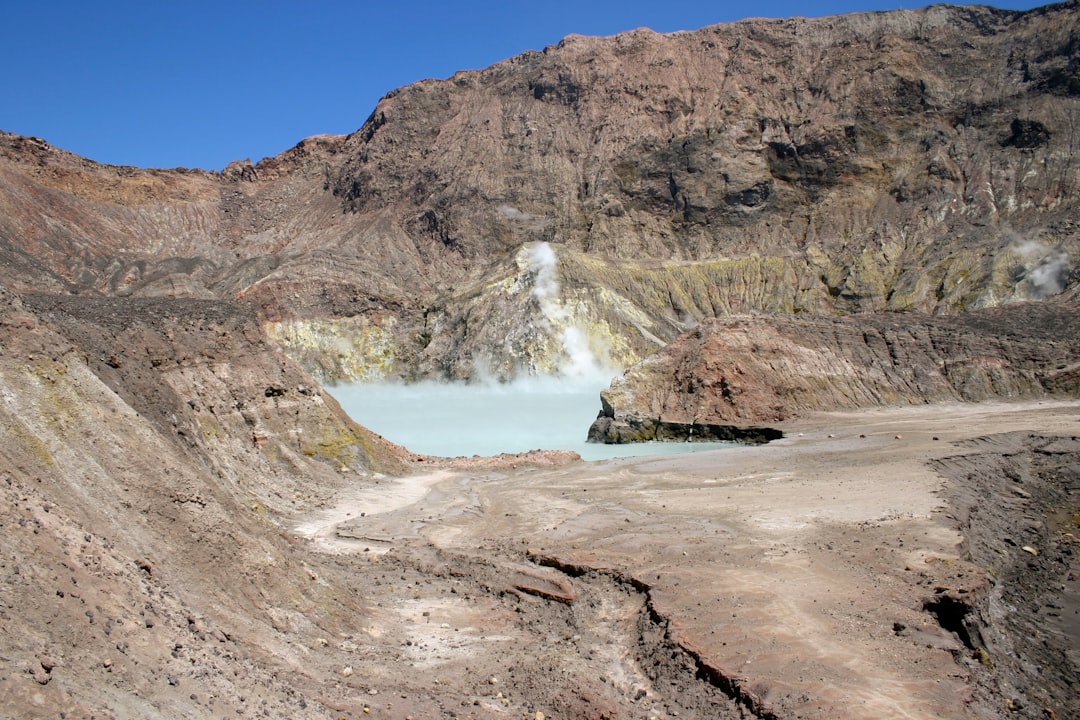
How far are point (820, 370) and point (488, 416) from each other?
1852 cm

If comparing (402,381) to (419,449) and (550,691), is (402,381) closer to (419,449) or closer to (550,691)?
(419,449)

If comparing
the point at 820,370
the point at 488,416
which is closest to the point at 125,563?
the point at 820,370

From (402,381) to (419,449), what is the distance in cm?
2883

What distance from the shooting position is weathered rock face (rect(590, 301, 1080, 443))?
40.6m

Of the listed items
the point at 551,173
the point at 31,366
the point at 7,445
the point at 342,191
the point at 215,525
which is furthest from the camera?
the point at 342,191

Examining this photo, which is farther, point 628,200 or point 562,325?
point 628,200

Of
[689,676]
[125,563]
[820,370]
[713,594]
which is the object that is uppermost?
[820,370]

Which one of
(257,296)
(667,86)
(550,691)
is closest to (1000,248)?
(667,86)

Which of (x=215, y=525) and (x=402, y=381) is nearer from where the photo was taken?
(x=215, y=525)

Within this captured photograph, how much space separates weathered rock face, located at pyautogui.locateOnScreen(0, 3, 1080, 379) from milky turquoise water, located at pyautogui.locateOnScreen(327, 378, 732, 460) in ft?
9.00

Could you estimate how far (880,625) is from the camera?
37.8 ft

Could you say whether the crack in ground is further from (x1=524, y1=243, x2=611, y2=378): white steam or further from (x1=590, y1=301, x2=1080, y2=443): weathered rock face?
(x1=524, y1=243, x2=611, y2=378): white steam

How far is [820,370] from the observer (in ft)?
141

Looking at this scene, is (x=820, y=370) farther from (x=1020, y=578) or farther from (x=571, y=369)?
→ (x=1020, y=578)
